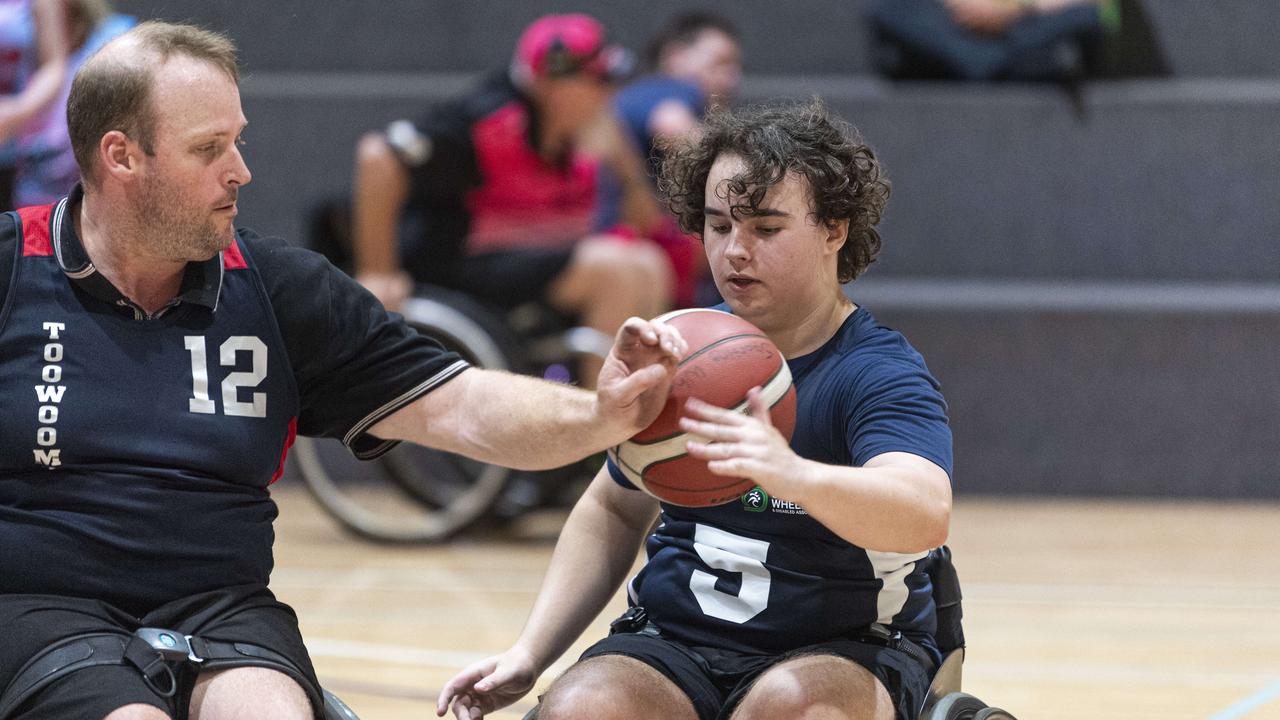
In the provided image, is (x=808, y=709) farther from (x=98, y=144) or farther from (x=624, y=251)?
(x=624, y=251)

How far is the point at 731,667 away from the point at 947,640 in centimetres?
33

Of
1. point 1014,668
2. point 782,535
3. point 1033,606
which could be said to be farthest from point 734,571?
point 1033,606

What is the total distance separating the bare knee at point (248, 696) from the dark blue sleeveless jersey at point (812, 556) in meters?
0.45

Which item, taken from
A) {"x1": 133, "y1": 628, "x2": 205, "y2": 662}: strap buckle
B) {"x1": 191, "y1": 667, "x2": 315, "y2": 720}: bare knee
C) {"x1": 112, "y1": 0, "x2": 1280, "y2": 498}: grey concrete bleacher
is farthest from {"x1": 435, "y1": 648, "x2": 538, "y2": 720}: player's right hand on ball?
{"x1": 112, "y1": 0, "x2": 1280, "y2": 498}: grey concrete bleacher

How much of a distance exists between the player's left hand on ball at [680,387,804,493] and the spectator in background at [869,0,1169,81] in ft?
14.5

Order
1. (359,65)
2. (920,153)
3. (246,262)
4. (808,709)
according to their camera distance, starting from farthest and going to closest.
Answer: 1. (359,65)
2. (920,153)
3. (246,262)
4. (808,709)

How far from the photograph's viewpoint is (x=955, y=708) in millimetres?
1806

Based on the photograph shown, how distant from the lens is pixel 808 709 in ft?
5.56

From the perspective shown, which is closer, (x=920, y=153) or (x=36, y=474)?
(x=36, y=474)

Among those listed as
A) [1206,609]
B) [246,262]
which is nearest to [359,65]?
[1206,609]

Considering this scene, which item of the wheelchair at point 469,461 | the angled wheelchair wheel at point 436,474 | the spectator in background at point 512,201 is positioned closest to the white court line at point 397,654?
the angled wheelchair wheel at point 436,474

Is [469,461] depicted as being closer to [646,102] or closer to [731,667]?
[646,102]

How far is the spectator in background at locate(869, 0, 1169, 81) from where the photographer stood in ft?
19.0

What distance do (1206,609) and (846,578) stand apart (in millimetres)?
2366
